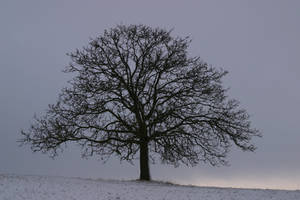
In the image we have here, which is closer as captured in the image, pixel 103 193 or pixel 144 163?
pixel 103 193

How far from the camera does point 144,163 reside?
24.2m

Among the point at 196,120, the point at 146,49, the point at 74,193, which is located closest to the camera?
the point at 74,193

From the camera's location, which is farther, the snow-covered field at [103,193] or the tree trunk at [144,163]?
the tree trunk at [144,163]

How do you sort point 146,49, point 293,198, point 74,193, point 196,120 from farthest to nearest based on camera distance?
point 146,49 → point 196,120 → point 293,198 → point 74,193

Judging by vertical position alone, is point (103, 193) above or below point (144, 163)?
below

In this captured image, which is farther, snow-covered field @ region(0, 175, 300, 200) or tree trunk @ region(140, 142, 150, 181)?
tree trunk @ region(140, 142, 150, 181)

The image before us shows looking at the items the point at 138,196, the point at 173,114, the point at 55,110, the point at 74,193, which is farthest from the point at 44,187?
the point at 173,114

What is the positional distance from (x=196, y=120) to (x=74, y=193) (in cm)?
1017

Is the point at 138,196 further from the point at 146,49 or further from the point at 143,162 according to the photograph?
the point at 146,49

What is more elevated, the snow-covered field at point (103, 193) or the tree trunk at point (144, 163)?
the tree trunk at point (144, 163)

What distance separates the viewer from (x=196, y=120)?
2411cm

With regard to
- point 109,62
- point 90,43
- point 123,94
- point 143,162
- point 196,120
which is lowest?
point 143,162

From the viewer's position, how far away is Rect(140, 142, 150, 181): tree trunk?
953 inches

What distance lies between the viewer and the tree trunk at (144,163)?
2422 centimetres
